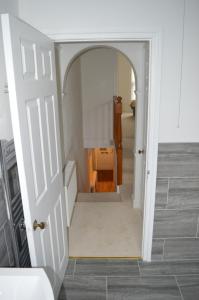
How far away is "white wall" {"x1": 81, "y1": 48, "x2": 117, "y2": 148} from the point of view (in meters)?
4.58

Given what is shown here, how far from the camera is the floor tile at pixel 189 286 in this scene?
78.9 inches

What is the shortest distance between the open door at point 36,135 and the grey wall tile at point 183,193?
39.8 inches

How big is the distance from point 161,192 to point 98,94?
309 centimetres

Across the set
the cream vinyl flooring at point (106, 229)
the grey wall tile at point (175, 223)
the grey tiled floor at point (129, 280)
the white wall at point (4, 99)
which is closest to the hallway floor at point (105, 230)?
Answer: the cream vinyl flooring at point (106, 229)

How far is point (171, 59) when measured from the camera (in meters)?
1.82

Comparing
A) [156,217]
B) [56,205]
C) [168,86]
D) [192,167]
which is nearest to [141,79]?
[168,86]

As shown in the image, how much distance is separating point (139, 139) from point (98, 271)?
1.60 metres

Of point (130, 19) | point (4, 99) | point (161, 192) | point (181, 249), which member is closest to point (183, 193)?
point (161, 192)

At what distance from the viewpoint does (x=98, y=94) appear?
15.6 feet

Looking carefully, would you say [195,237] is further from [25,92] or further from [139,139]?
[25,92]

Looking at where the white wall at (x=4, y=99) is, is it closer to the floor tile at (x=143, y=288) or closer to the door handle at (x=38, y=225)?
the door handle at (x=38, y=225)

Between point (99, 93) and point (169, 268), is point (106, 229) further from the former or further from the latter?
point (99, 93)

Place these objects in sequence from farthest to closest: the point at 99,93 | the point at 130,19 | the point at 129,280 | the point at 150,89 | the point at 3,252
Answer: the point at 99,93, the point at 129,280, the point at 150,89, the point at 130,19, the point at 3,252

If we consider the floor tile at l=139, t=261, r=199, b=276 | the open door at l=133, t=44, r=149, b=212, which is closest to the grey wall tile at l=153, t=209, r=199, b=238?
the floor tile at l=139, t=261, r=199, b=276
